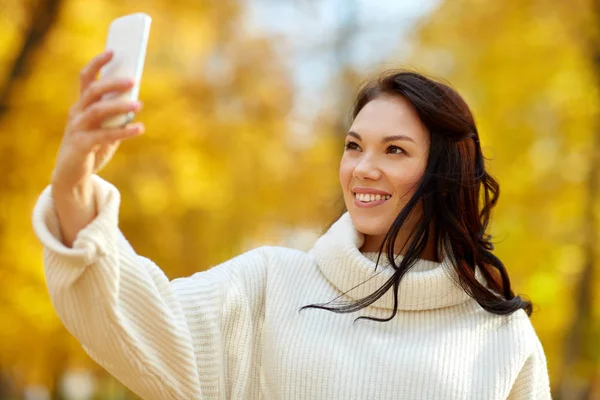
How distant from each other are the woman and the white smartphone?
472 mm

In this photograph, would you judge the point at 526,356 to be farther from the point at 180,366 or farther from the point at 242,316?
the point at 180,366

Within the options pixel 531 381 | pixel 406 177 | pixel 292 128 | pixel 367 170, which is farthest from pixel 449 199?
pixel 292 128

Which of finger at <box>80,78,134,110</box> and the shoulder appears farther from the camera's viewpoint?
the shoulder

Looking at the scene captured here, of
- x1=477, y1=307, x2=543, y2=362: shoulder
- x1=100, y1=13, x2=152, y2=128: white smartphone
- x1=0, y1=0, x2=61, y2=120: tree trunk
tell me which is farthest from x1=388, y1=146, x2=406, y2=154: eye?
x1=0, y1=0, x2=61, y2=120: tree trunk

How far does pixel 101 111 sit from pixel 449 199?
142cm

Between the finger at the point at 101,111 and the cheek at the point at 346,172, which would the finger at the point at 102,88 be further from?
the cheek at the point at 346,172

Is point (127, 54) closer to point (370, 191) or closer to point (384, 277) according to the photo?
point (370, 191)

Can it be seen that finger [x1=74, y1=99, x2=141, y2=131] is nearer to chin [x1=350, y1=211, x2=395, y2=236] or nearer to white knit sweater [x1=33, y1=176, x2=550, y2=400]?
white knit sweater [x1=33, y1=176, x2=550, y2=400]

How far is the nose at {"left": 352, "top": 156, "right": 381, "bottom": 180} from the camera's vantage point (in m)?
2.61

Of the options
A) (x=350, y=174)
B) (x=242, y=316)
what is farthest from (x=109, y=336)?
(x=350, y=174)

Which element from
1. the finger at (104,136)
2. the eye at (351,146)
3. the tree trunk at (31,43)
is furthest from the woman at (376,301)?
the tree trunk at (31,43)

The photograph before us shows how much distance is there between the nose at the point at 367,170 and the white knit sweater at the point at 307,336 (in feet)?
0.74

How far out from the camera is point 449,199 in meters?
2.78

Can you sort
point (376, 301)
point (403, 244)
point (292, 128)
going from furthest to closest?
point (292, 128) < point (403, 244) < point (376, 301)
